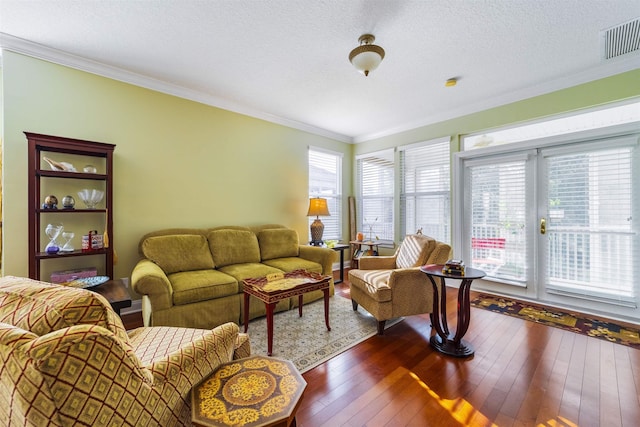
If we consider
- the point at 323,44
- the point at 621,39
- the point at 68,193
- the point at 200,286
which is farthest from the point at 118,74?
the point at 621,39

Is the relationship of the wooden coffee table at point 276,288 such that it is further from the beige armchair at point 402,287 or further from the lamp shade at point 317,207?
the lamp shade at point 317,207

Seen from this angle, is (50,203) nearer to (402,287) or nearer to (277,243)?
(277,243)

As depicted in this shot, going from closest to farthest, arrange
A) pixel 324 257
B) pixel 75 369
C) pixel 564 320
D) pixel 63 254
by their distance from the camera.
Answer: pixel 75 369 < pixel 63 254 < pixel 564 320 < pixel 324 257

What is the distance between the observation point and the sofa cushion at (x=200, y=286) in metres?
2.45

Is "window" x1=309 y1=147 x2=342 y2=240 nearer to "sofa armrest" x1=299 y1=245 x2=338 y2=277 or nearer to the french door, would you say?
"sofa armrest" x1=299 y1=245 x2=338 y2=277

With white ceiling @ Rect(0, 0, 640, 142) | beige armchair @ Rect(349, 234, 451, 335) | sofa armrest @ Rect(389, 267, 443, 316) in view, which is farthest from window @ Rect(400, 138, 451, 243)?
sofa armrest @ Rect(389, 267, 443, 316)

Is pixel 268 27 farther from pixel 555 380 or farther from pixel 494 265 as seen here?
pixel 494 265

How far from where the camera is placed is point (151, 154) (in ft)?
10.3

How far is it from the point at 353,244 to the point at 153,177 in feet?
11.1

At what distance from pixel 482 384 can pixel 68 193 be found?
408 cm

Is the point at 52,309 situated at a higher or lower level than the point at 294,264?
higher

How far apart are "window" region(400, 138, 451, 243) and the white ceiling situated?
906 mm

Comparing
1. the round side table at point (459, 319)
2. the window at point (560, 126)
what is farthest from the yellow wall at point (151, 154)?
the window at point (560, 126)

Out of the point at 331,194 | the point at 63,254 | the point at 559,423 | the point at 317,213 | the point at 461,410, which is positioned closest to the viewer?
the point at 559,423
